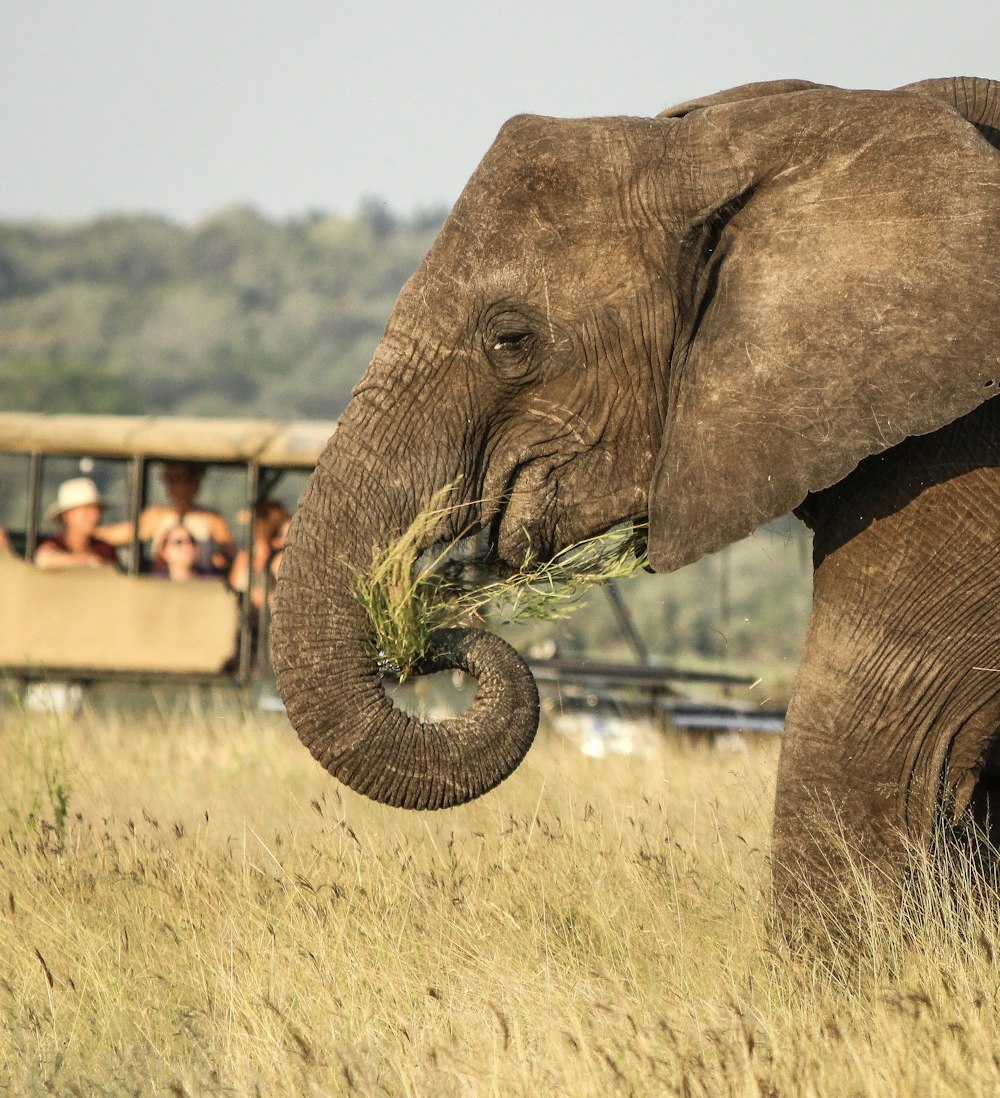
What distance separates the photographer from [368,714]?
4.63 metres

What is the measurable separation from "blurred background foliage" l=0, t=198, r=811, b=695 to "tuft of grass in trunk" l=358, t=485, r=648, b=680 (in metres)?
27.4

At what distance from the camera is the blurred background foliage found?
37.2m

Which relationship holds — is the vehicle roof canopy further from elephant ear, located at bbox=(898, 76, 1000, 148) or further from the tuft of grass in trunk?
elephant ear, located at bbox=(898, 76, 1000, 148)

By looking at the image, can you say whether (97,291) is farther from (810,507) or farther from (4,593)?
(810,507)

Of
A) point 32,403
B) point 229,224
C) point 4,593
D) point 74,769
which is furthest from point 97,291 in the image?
point 74,769

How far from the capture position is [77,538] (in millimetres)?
13758

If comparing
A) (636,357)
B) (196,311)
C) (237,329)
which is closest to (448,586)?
(636,357)

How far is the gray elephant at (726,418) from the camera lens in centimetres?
458

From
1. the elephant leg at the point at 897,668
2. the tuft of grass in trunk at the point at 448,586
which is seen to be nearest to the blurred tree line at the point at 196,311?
the tuft of grass in trunk at the point at 448,586

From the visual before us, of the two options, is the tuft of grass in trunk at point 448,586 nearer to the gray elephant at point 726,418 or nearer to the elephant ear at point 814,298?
the gray elephant at point 726,418

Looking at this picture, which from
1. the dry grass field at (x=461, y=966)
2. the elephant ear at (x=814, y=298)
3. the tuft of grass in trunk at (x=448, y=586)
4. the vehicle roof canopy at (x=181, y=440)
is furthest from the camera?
the vehicle roof canopy at (x=181, y=440)

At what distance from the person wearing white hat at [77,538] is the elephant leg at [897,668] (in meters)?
9.66

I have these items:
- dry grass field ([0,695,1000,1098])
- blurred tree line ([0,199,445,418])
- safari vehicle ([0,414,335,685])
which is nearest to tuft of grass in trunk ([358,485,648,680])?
dry grass field ([0,695,1000,1098])

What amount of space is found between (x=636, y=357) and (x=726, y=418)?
33 centimetres
